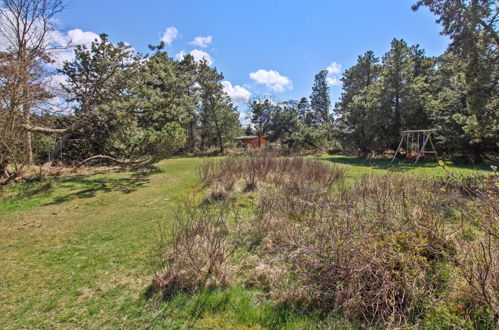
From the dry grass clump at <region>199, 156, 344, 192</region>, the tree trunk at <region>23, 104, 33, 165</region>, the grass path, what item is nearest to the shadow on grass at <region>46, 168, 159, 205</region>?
the grass path

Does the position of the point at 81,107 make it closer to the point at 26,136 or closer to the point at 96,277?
the point at 26,136

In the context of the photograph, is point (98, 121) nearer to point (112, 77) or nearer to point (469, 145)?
point (112, 77)

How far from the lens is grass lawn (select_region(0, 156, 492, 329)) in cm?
220

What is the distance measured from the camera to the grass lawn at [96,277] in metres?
2.20

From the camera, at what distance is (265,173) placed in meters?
7.55

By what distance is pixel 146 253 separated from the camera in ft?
11.6

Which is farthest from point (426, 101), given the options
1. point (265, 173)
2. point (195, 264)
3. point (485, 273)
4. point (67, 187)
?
point (67, 187)

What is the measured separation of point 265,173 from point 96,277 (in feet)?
17.5

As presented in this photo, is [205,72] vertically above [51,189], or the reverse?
[205,72]

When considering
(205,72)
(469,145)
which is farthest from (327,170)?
(205,72)

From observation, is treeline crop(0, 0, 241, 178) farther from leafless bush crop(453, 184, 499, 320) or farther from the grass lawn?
leafless bush crop(453, 184, 499, 320)

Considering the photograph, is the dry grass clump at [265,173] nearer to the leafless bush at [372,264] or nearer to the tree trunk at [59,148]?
the leafless bush at [372,264]

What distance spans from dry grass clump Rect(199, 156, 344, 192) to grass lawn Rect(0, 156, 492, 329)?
1670mm

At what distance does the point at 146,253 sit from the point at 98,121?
8.49 m
